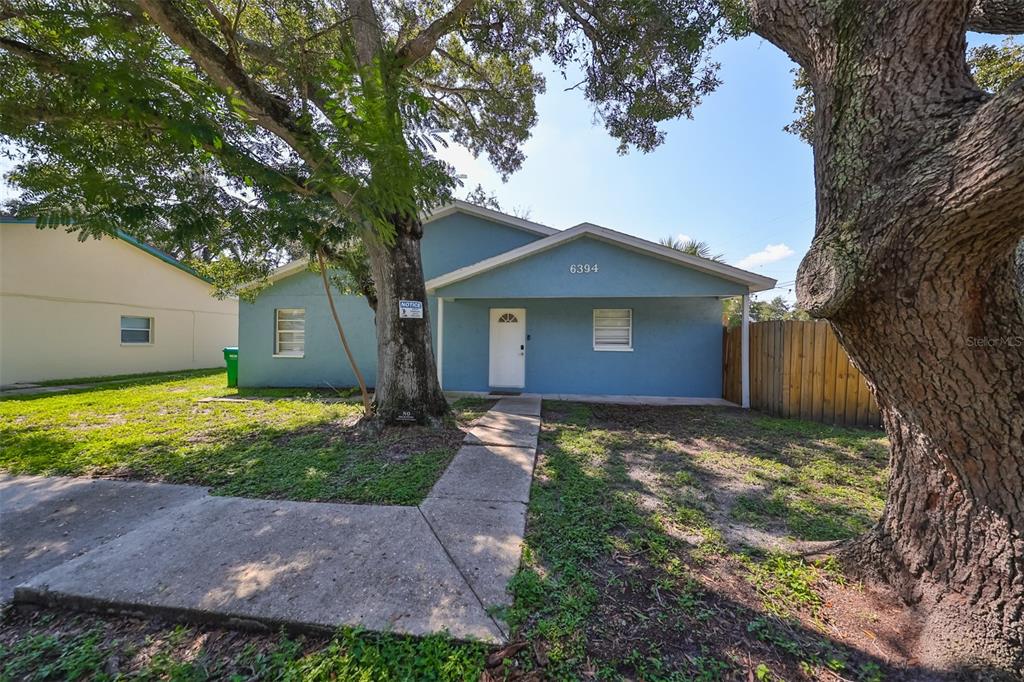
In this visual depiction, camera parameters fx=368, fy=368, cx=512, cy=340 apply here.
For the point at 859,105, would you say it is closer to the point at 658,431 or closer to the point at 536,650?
the point at 536,650

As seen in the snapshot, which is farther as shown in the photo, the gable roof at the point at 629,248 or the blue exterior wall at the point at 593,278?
the blue exterior wall at the point at 593,278

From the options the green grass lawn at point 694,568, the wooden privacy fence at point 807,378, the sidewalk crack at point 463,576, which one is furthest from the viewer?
the wooden privacy fence at point 807,378

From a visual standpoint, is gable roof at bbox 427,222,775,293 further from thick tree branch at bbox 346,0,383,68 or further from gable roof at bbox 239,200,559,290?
thick tree branch at bbox 346,0,383,68

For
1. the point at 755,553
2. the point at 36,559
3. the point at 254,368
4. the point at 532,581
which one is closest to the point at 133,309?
the point at 254,368

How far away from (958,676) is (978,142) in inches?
87.0

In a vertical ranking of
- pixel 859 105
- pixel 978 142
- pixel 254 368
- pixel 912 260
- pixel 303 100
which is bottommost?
pixel 254 368

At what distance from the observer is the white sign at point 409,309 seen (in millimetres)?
5512

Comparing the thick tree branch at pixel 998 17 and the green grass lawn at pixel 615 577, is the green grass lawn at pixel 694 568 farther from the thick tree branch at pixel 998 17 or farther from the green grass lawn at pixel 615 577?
the thick tree branch at pixel 998 17

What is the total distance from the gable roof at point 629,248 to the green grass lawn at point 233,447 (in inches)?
122

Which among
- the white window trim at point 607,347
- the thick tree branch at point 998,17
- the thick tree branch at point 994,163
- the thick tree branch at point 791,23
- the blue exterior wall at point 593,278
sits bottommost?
the white window trim at point 607,347

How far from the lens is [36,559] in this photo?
2.50m

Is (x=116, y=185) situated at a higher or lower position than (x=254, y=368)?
higher

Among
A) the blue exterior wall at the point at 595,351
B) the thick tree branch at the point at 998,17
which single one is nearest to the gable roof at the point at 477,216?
the blue exterior wall at the point at 595,351

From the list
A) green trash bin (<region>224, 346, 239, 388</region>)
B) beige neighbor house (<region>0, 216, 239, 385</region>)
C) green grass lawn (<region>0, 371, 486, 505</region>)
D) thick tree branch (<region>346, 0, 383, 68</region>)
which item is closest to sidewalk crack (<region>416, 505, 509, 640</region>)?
green grass lawn (<region>0, 371, 486, 505</region>)
